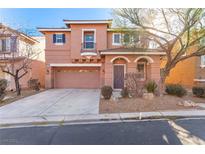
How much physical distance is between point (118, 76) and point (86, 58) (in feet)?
12.7

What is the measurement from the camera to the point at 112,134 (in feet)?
20.0

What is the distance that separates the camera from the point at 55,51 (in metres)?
21.1

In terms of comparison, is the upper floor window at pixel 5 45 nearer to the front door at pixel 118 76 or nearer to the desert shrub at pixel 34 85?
the desert shrub at pixel 34 85

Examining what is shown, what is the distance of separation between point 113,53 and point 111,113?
31.5ft

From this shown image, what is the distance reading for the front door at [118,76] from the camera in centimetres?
1892

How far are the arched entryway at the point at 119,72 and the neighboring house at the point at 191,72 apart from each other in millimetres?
A: 6021

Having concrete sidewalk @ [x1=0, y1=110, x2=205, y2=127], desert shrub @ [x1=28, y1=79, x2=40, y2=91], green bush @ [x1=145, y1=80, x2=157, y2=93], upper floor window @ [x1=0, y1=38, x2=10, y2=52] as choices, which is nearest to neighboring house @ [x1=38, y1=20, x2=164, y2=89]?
desert shrub @ [x1=28, y1=79, x2=40, y2=91]

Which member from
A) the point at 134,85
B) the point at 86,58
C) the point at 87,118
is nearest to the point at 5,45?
the point at 86,58

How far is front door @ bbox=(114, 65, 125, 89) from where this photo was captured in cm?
1892

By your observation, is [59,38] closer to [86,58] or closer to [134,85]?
[86,58]
